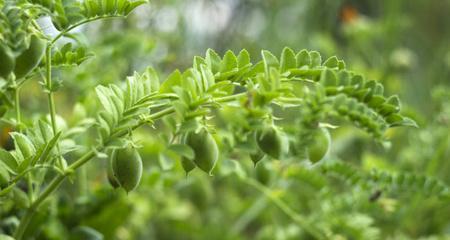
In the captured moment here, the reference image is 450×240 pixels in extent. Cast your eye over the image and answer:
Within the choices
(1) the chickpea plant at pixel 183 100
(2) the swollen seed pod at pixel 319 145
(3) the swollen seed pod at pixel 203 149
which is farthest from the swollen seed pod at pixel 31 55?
(2) the swollen seed pod at pixel 319 145

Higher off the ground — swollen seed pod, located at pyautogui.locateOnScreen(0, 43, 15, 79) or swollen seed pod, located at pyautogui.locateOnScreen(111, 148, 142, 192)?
swollen seed pod, located at pyautogui.locateOnScreen(0, 43, 15, 79)

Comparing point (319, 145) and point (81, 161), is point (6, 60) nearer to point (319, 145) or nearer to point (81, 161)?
point (81, 161)

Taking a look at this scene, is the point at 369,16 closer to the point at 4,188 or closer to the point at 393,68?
the point at 393,68

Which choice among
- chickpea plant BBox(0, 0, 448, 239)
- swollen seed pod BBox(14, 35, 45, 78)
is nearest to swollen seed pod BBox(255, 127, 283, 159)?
chickpea plant BBox(0, 0, 448, 239)

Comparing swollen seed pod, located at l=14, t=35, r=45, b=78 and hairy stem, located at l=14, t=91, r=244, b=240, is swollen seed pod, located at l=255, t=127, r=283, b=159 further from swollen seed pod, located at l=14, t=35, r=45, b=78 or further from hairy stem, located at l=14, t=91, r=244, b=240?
swollen seed pod, located at l=14, t=35, r=45, b=78

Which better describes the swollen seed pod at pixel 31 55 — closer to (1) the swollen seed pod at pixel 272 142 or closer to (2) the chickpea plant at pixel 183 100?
(2) the chickpea plant at pixel 183 100

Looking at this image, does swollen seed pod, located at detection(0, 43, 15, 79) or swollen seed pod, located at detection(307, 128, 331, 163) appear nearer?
swollen seed pod, located at detection(0, 43, 15, 79)
